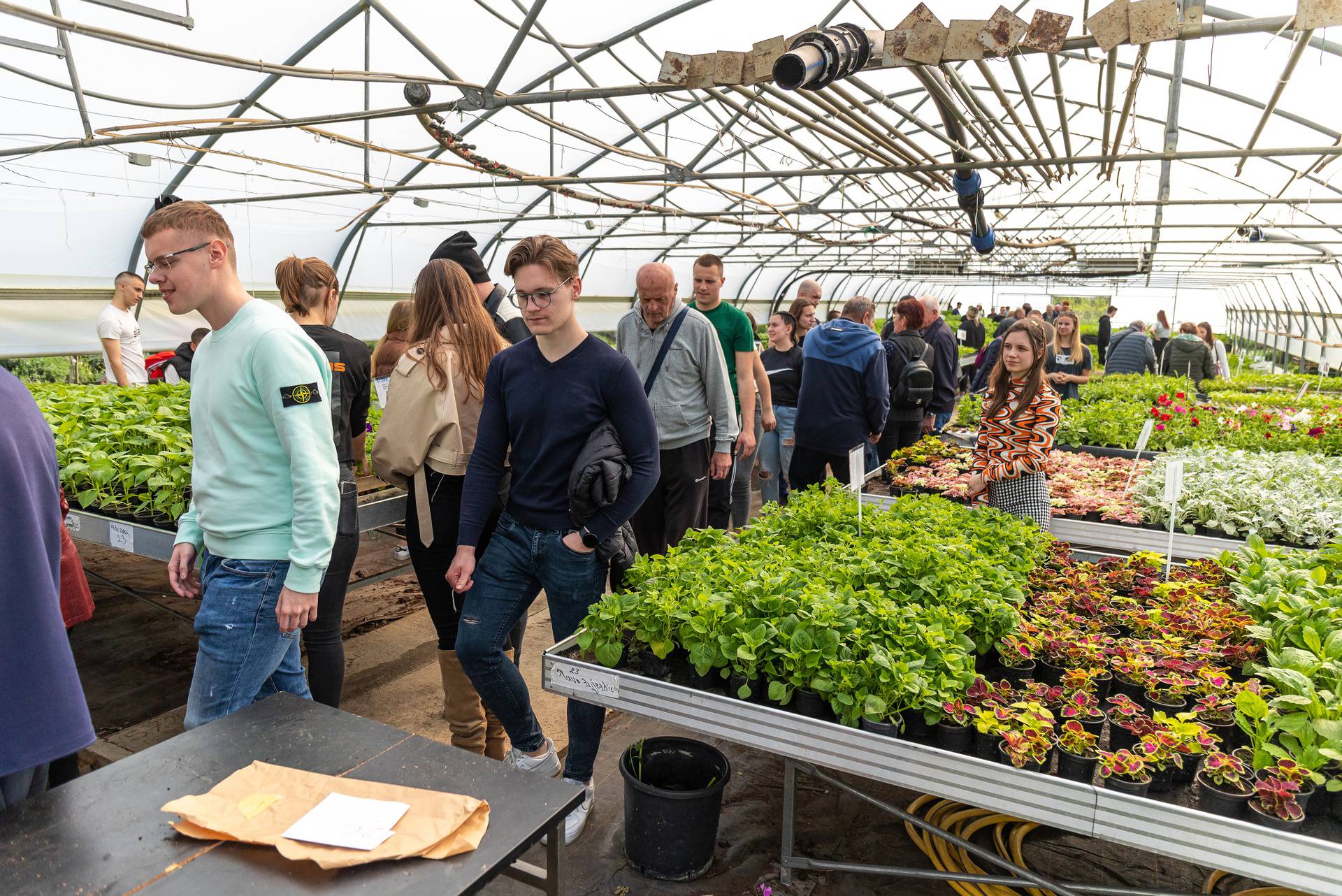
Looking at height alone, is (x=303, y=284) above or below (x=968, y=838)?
above

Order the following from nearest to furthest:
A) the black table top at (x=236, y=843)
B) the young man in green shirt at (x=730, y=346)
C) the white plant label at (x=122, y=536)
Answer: the black table top at (x=236, y=843), the white plant label at (x=122, y=536), the young man in green shirt at (x=730, y=346)

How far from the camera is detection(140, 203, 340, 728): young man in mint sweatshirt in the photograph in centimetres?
200

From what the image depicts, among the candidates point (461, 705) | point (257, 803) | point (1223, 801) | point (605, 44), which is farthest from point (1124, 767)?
point (605, 44)

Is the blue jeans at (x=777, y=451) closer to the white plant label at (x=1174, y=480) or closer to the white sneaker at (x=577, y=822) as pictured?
the white plant label at (x=1174, y=480)

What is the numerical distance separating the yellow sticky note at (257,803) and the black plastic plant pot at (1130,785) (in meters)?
1.70

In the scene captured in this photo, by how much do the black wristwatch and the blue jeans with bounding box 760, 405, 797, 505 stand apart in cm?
347

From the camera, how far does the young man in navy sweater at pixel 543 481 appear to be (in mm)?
2455

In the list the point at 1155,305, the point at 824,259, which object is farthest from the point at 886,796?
the point at 1155,305

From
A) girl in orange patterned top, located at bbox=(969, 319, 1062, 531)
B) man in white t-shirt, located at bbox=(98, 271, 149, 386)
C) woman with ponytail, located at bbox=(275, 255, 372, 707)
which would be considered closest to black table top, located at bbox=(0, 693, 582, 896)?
woman with ponytail, located at bbox=(275, 255, 372, 707)

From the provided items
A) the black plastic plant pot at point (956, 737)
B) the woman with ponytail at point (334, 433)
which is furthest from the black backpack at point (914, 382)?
the black plastic plant pot at point (956, 737)

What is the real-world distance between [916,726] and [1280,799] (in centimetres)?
75

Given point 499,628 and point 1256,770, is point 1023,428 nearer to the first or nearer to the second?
point 1256,770

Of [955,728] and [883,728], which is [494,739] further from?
[955,728]

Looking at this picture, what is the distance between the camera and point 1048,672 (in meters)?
2.46
